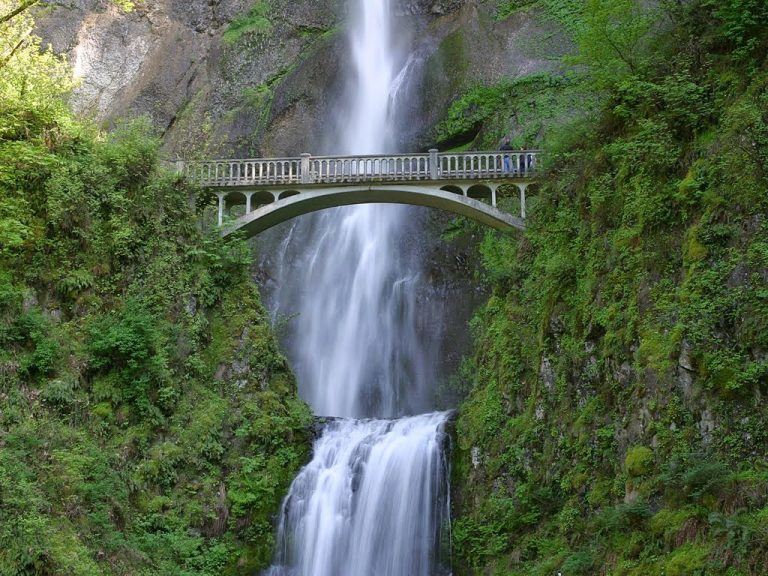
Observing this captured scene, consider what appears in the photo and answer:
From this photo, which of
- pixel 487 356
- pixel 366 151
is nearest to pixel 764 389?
pixel 487 356

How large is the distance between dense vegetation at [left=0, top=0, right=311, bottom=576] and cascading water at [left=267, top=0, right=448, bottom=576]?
3.08 ft

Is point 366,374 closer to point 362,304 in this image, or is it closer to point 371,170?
point 362,304

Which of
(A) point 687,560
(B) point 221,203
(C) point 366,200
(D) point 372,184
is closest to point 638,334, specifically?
(A) point 687,560

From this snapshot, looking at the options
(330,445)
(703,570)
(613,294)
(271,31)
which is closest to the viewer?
(703,570)

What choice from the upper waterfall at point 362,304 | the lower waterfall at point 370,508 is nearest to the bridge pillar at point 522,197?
the lower waterfall at point 370,508

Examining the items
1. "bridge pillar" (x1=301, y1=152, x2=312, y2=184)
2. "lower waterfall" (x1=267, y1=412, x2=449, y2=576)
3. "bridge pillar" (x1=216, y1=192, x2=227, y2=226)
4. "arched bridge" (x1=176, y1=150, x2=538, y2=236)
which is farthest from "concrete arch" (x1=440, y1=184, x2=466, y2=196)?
"lower waterfall" (x1=267, y1=412, x2=449, y2=576)

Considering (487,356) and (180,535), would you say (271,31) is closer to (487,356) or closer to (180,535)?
(487,356)

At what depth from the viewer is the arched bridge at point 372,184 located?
18.6 m

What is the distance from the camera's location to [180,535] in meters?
13.6

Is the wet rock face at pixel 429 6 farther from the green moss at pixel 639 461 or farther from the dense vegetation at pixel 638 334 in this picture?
the green moss at pixel 639 461

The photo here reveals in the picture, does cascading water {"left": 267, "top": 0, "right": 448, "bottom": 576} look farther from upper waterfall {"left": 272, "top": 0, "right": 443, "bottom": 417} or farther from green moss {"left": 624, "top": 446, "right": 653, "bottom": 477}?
green moss {"left": 624, "top": 446, "right": 653, "bottom": 477}

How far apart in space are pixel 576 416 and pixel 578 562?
2660 millimetres

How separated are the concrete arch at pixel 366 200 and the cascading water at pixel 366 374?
4756mm

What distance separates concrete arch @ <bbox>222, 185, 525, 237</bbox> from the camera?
18609 millimetres
